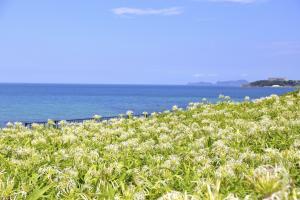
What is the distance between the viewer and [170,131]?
14.6 m

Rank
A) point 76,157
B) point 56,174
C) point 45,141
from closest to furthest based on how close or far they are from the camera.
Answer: point 56,174, point 76,157, point 45,141

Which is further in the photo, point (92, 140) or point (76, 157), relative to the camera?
point (92, 140)

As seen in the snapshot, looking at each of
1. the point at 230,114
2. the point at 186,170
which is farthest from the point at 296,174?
the point at 230,114

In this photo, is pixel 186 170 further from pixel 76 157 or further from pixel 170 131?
pixel 170 131

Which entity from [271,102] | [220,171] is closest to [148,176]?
[220,171]

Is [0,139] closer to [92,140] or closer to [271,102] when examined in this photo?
[92,140]

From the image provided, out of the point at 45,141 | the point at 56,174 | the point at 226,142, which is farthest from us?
the point at 45,141

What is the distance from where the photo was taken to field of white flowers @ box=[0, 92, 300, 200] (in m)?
5.10

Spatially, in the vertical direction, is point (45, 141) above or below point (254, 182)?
below

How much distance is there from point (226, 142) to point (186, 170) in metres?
3.24

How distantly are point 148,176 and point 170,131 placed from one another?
677 centimetres

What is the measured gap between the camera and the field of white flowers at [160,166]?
5102mm

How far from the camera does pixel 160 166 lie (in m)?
8.41

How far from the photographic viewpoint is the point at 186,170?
26.5 ft
